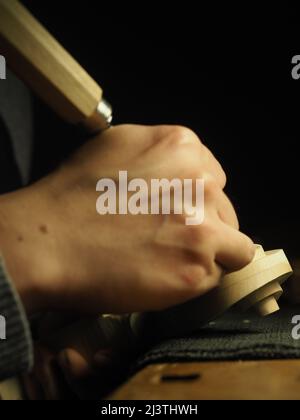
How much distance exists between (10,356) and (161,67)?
0.75 metres

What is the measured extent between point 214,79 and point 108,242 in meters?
0.64

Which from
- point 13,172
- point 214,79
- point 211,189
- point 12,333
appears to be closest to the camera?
point 12,333

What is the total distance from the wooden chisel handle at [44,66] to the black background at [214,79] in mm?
575

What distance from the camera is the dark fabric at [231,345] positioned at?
0.47m

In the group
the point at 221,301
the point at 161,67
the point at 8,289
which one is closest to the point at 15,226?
the point at 8,289

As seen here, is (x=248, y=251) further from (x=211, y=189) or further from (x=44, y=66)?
(x=44, y=66)

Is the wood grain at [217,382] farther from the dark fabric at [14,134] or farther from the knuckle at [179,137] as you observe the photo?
the dark fabric at [14,134]

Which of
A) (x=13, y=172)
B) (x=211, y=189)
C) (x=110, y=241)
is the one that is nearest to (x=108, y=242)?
(x=110, y=241)

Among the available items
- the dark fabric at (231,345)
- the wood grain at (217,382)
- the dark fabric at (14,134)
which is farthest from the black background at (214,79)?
the wood grain at (217,382)

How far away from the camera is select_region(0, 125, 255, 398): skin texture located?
454 millimetres

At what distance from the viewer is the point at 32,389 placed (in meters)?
0.51

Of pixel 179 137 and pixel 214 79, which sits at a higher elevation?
pixel 214 79

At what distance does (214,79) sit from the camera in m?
1.05

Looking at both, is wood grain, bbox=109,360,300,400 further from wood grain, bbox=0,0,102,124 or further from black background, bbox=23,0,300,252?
black background, bbox=23,0,300,252
